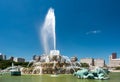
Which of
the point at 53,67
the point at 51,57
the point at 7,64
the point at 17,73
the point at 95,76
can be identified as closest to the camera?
the point at 95,76

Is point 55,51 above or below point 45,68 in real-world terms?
above

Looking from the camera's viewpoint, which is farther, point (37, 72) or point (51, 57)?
point (51, 57)

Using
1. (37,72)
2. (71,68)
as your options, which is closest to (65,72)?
(71,68)

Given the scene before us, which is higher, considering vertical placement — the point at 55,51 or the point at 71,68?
the point at 55,51

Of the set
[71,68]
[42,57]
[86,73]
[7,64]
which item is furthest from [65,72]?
[7,64]

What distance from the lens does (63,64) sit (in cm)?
6138

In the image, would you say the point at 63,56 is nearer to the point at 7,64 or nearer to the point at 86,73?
the point at 86,73

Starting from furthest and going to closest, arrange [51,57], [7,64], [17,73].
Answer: [7,64]
[51,57]
[17,73]

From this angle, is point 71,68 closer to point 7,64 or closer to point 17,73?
point 17,73

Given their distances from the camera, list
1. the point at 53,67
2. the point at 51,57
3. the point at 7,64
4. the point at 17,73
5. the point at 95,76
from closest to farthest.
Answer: the point at 95,76
the point at 17,73
the point at 53,67
the point at 51,57
the point at 7,64

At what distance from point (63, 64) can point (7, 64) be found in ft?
175

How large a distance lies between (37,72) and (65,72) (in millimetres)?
6166

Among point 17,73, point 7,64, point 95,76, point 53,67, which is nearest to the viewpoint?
point 95,76

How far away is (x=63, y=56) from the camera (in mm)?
66688
